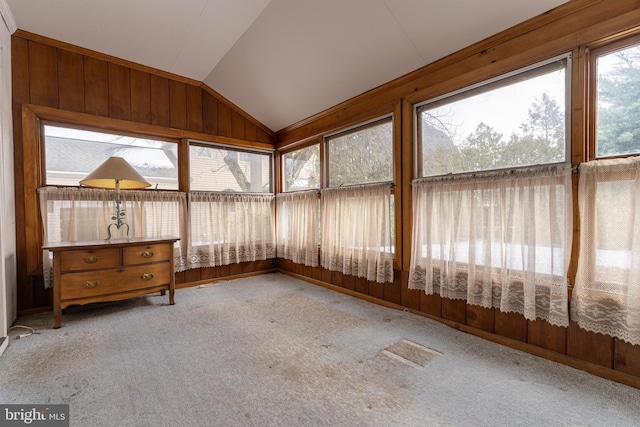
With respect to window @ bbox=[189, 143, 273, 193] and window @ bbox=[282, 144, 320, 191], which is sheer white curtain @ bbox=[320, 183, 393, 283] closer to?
window @ bbox=[282, 144, 320, 191]

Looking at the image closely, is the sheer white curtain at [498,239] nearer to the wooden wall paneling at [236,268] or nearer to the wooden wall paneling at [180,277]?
the wooden wall paneling at [236,268]

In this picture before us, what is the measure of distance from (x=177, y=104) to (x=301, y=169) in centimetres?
182

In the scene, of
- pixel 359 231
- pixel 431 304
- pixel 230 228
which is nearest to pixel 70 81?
pixel 230 228

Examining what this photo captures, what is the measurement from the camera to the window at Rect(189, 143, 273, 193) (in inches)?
151

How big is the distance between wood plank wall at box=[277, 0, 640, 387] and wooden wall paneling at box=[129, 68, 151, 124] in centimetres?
255

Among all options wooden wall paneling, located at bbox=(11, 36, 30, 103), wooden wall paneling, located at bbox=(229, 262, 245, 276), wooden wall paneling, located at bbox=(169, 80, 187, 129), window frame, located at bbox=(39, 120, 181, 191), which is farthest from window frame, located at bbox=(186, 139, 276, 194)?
wooden wall paneling, located at bbox=(11, 36, 30, 103)

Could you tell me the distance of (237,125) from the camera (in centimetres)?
413

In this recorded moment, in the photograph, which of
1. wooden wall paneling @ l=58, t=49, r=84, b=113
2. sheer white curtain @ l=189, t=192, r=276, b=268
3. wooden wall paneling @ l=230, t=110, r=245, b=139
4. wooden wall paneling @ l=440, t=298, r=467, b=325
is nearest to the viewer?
wooden wall paneling @ l=440, t=298, r=467, b=325

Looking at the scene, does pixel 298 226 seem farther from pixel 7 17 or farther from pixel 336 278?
pixel 7 17

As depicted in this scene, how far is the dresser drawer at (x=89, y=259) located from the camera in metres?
2.42

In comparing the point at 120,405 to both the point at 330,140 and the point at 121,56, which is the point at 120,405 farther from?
the point at 121,56

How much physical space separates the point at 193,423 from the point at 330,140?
3.13 meters

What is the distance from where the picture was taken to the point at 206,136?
3.84 metres

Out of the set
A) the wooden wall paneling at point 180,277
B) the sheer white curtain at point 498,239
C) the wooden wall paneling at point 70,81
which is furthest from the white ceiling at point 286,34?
the wooden wall paneling at point 180,277
